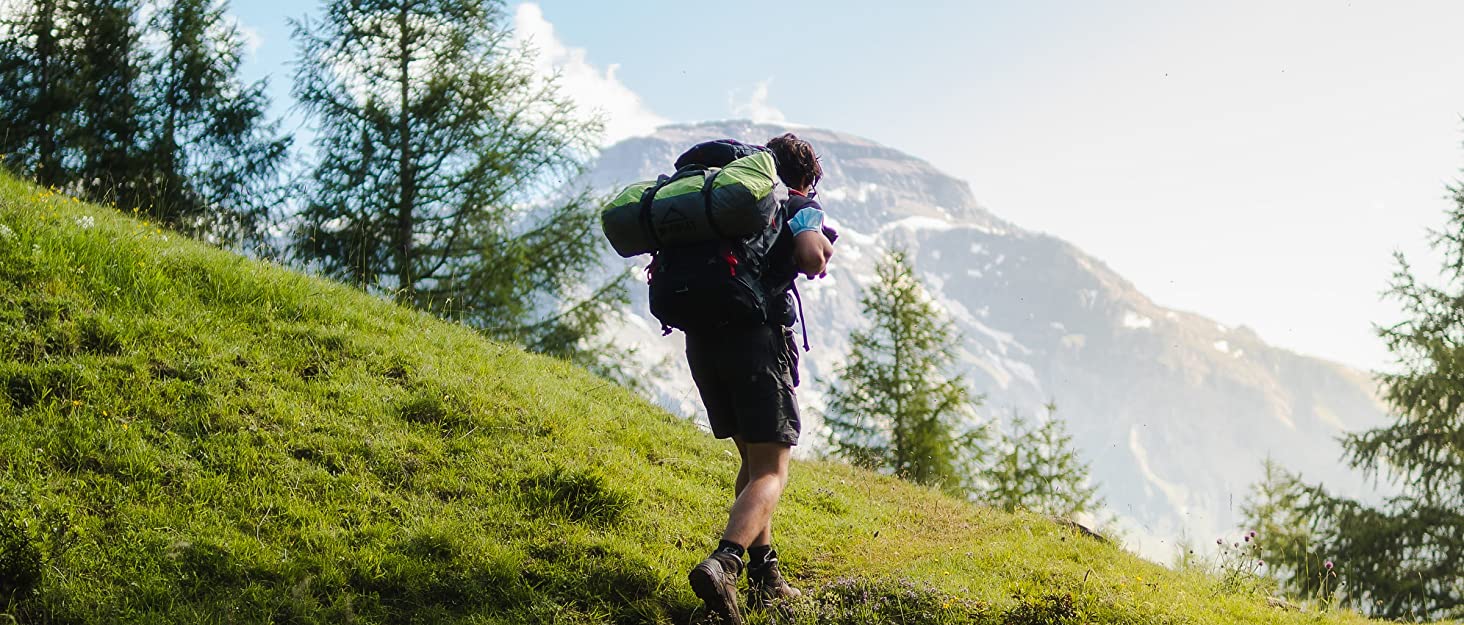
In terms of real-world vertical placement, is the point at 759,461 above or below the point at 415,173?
below

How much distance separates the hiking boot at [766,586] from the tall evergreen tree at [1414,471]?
43.2ft

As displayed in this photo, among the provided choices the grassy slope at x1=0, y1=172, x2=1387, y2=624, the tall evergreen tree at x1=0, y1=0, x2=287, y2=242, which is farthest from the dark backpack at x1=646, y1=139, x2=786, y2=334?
the tall evergreen tree at x1=0, y1=0, x2=287, y2=242

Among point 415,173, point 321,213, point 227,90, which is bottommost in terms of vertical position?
point 321,213

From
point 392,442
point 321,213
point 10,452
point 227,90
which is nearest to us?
point 10,452

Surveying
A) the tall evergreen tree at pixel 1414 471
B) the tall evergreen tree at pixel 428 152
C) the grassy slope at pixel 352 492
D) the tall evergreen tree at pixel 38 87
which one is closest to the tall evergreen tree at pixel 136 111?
the tall evergreen tree at pixel 38 87

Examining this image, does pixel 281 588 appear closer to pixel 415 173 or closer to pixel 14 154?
pixel 415 173

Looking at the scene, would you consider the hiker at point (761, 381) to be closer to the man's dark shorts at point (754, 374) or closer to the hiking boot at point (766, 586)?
the man's dark shorts at point (754, 374)

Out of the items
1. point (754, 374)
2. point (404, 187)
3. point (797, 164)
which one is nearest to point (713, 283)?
point (754, 374)

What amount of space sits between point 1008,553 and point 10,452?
217 inches

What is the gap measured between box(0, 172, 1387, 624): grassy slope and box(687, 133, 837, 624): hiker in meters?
0.65

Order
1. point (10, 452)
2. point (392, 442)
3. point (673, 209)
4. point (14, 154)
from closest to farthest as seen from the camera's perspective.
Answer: point (673, 209), point (10, 452), point (392, 442), point (14, 154)

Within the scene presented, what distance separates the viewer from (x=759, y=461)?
12.8ft

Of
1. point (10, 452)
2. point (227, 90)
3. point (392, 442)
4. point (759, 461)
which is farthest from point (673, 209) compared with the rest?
point (227, 90)

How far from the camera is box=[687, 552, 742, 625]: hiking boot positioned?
3617mm
